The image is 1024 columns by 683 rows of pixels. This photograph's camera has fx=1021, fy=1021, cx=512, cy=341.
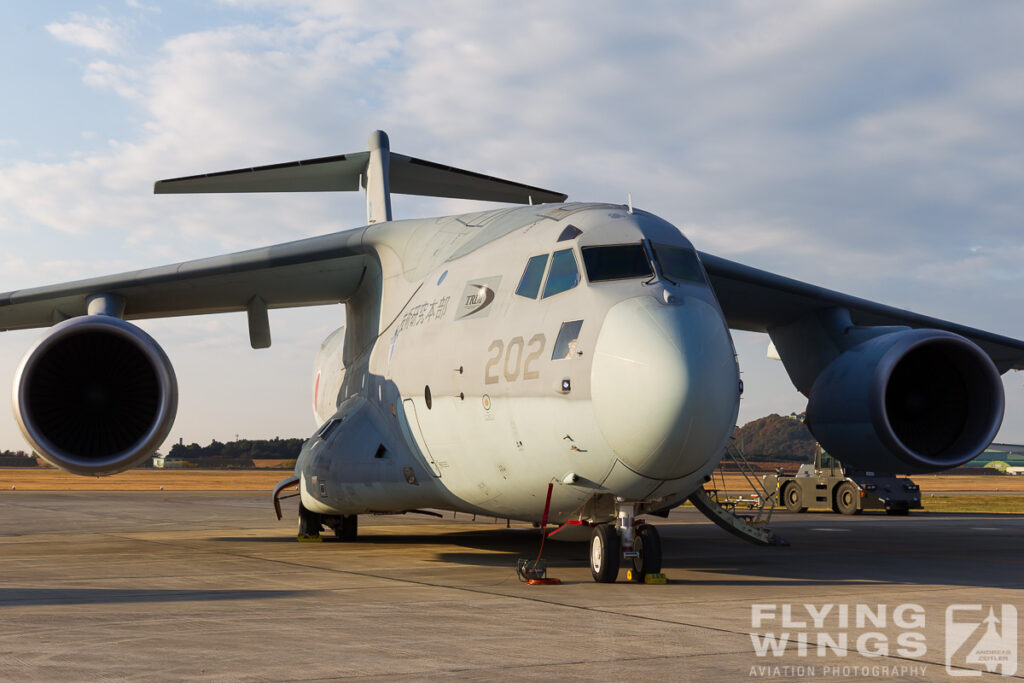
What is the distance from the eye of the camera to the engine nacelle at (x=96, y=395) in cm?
1226

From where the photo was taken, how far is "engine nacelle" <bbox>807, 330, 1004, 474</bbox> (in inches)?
502

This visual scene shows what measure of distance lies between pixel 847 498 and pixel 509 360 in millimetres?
21087

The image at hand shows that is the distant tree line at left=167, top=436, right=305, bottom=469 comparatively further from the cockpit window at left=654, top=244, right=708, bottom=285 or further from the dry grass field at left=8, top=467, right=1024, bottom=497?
the cockpit window at left=654, top=244, right=708, bottom=285

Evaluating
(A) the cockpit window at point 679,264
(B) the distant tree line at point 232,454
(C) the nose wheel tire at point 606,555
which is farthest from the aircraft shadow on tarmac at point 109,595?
(B) the distant tree line at point 232,454

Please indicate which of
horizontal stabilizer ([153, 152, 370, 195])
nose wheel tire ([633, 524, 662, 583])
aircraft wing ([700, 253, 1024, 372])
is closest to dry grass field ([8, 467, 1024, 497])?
aircraft wing ([700, 253, 1024, 372])

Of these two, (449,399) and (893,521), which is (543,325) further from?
(893,521)

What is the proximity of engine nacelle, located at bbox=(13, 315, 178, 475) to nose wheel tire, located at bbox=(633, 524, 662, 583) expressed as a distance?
20.6ft

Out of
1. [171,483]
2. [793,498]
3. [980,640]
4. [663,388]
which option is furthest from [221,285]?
[171,483]

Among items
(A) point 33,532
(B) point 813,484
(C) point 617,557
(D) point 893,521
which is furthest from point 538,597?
(B) point 813,484

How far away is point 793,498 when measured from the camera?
29812mm

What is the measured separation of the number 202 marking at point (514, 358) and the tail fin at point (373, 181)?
7625 mm

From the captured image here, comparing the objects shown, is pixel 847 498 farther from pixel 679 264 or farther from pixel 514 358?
pixel 514 358

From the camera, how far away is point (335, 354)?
1617 cm

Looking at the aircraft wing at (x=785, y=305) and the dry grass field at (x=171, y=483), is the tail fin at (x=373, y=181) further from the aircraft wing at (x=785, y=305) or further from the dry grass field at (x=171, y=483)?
the dry grass field at (x=171, y=483)
